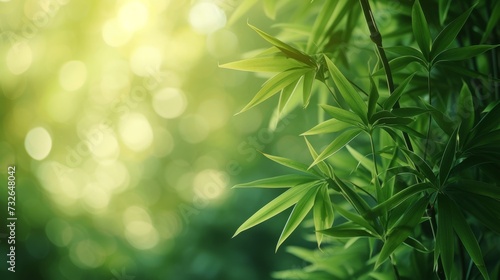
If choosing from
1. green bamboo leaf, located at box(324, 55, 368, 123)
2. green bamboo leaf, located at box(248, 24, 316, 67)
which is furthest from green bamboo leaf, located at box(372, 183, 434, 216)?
green bamboo leaf, located at box(248, 24, 316, 67)

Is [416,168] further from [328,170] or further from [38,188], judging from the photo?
[38,188]

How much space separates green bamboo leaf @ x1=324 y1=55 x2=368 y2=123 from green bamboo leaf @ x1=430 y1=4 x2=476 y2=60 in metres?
0.14

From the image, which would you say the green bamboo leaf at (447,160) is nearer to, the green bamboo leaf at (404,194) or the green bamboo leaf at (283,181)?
the green bamboo leaf at (404,194)

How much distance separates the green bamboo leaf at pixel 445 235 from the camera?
2.13ft

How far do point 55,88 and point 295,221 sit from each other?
195 cm

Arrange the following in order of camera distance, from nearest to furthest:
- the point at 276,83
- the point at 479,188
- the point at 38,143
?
1. the point at 479,188
2. the point at 276,83
3. the point at 38,143

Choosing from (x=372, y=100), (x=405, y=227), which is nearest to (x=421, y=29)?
(x=372, y=100)

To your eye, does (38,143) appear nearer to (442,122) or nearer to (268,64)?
(268,64)

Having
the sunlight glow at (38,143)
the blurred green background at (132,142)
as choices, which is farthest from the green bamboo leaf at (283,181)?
the sunlight glow at (38,143)

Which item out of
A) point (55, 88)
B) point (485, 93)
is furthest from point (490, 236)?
point (55, 88)

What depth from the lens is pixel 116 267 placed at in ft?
8.46

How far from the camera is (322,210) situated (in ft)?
2.65

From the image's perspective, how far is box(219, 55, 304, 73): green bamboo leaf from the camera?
0.70 metres

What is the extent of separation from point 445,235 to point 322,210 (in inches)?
8.0
